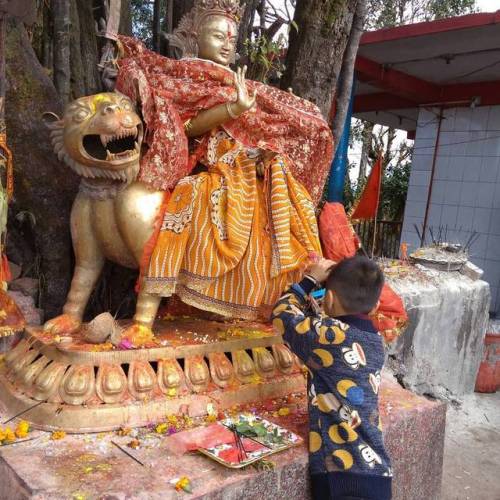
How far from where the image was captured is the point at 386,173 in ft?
36.7

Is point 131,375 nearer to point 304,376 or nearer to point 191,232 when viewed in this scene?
point 191,232

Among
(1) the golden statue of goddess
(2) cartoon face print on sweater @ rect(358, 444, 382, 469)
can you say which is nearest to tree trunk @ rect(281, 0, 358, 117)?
(1) the golden statue of goddess

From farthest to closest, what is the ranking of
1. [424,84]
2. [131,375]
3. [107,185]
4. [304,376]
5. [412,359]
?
[424,84]
[412,359]
[304,376]
[107,185]
[131,375]

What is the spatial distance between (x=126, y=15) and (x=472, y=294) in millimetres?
3576

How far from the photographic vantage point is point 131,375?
1.86 m

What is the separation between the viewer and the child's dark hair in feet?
5.66

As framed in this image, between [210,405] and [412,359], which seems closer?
[210,405]

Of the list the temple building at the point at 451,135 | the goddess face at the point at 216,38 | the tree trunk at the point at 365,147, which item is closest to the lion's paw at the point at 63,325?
the goddess face at the point at 216,38

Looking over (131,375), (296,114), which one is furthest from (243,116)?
(131,375)

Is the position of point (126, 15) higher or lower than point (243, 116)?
higher

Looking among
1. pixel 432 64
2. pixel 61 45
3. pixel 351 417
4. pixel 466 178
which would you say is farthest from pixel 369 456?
pixel 466 178

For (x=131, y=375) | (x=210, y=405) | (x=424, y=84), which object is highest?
(x=424, y=84)

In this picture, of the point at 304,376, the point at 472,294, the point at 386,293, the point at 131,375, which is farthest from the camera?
the point at 472,294

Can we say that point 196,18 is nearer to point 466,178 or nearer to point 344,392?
point 344,392
